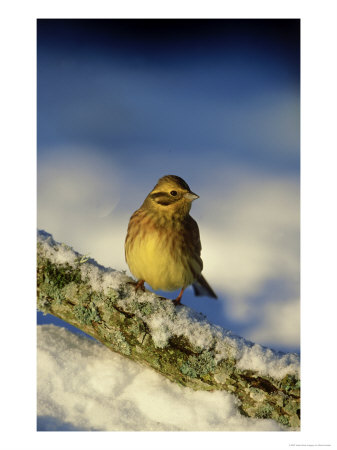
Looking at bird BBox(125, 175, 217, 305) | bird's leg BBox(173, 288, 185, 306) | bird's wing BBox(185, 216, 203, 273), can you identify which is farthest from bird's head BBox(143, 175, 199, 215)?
bird's leg BBox(173, 288, 185, 306)

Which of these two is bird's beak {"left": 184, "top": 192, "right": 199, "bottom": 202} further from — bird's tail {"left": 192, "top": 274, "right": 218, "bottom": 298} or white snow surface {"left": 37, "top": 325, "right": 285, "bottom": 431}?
white snow surface {"left": 37, "top": 325, "right": 285, "bottom": 431}

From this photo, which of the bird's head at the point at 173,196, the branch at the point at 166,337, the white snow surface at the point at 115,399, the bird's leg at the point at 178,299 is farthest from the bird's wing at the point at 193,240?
the white snow surface at the point at 115,399

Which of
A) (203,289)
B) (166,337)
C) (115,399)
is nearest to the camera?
(166,337)

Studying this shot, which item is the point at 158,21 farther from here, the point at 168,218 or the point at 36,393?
the point at 36,393

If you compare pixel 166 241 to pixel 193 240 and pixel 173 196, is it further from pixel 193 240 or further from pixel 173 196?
pixel 173 196

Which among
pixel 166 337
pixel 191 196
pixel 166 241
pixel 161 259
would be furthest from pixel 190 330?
pixel 191 196

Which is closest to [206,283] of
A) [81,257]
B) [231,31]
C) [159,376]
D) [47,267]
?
[159,376]
